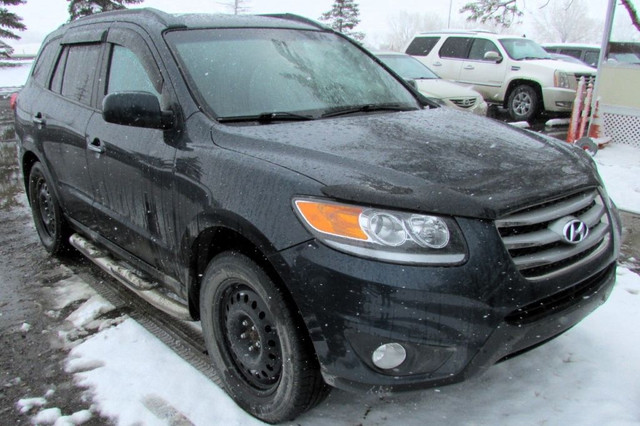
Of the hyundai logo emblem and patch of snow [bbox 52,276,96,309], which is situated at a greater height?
the hyundai logo emblem

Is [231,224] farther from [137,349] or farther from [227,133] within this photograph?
[137,349]

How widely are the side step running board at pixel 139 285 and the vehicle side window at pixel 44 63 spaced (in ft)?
4.84

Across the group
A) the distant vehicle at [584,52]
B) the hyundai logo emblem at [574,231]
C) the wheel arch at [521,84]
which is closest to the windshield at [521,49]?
the wheel arch at [521,84]

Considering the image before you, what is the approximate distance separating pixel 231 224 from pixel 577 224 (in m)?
1.44

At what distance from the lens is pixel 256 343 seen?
8.29 feet

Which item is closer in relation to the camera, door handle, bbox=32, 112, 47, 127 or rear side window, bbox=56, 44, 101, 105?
rear side window, bbox=56, 44, 101, 105

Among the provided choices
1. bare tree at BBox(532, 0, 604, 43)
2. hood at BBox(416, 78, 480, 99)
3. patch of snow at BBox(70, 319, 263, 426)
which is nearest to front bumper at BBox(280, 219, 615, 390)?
patch of snow at BBox(70, 319, 263, 426)

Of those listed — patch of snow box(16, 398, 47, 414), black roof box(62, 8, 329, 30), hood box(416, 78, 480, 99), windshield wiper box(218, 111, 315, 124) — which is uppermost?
black roof box(62, 8, 329, 30)

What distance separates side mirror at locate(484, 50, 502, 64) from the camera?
1160 centimetres

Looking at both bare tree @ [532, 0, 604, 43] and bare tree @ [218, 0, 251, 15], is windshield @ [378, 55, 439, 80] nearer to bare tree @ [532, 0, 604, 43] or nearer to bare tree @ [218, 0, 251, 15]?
bare tree @ [218, 0, 251, 15]

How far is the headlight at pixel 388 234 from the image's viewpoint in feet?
6.54

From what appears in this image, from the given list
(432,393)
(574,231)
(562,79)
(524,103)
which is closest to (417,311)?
(574,231)

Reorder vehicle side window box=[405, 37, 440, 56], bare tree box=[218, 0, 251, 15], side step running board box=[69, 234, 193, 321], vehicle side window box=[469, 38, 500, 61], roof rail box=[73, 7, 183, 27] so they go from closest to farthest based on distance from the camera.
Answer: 1. side step running board box=[69, 234, 193, 321]
2. roof rail box=[73, 7, 183, 27]
3. vehicle side window box=[469, 38, 500, 61]
4. vehicle side window box=[405, 37, 440, 56]
5. bare tree box=[218, 0, 251, 15]

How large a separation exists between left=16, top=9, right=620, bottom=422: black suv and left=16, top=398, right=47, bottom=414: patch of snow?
30.2 inches
